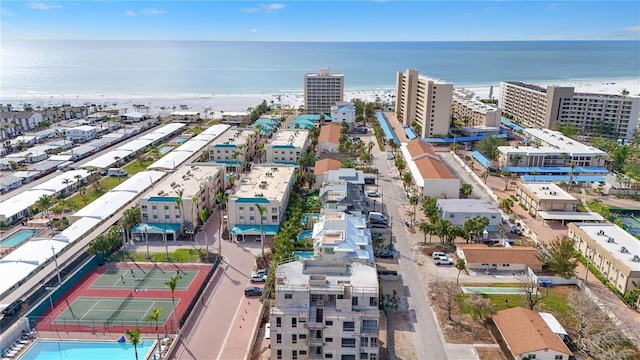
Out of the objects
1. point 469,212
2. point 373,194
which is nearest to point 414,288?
point 469,212

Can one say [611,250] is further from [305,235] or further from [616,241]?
[305,235]

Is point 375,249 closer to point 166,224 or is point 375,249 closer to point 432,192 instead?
point 432,192

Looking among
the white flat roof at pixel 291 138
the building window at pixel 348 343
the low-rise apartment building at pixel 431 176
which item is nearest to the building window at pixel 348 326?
the building window at pixel 348 343

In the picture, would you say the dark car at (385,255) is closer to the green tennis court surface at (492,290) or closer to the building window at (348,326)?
the green tennis court surface at (492,290)

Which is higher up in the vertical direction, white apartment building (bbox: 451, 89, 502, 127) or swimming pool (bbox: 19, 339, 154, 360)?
white apartment building (bbox: 451, 89, 502, 127)

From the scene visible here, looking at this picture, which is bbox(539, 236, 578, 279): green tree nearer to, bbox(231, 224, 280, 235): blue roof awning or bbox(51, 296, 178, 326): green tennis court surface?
bbox(231, 224, 280, 235): blue roof awning

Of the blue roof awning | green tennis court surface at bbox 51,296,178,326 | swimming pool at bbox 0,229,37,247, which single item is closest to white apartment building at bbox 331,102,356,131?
the blue roof awning
